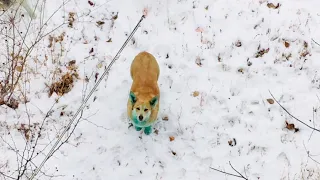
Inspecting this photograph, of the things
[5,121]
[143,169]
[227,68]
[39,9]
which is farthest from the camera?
[39,9]

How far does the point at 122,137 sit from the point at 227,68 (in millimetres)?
1888

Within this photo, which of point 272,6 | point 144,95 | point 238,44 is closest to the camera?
point 144,95

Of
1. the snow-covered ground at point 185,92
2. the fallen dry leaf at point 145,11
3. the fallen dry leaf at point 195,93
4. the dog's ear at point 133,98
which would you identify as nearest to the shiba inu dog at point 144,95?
the dog's ear at point 133,98

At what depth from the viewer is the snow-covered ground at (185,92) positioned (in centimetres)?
492

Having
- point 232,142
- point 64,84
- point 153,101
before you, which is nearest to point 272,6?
point 232,142

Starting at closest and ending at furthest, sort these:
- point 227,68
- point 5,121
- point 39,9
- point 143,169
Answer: point 143,169 → point 5,121 → point 227,68 → point 39,9

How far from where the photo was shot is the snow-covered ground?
4922 mm

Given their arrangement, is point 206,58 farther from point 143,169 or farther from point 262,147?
point 143,169

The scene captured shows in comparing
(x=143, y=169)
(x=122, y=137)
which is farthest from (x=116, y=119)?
(x=143, y=169)

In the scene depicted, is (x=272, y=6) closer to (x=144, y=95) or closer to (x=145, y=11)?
(x=145, y=11)

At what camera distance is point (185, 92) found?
5.61 metres

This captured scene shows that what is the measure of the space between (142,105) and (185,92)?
45.8 inches

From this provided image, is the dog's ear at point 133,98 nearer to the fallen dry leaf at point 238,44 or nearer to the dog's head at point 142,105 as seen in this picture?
the dog's head at point 142,105

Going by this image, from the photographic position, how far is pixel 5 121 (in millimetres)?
5273
